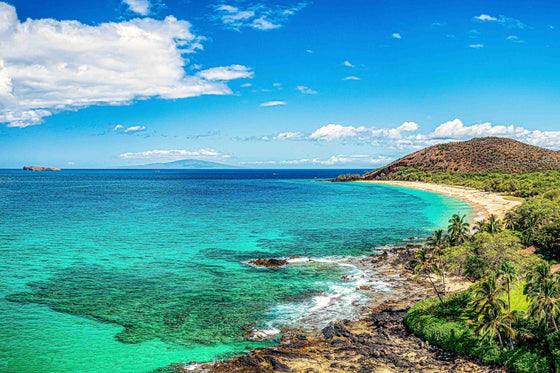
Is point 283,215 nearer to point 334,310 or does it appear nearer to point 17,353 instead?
point 334,310

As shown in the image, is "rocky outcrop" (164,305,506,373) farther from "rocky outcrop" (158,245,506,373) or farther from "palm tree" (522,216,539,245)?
"palm tree" (522,216,539,245)

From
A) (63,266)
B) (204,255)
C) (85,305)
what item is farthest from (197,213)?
(85,305)

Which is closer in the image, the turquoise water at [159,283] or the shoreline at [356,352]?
the shoreline at [356,352]

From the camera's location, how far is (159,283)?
46.8 m

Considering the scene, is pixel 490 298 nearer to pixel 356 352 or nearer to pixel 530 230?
pixel 356 352

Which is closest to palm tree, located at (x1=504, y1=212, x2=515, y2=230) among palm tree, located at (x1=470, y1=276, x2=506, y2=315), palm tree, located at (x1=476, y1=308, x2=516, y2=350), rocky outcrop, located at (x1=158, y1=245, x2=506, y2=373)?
rocky outcrop, located at (x1=158, y1=245, x2=506, y2=373)

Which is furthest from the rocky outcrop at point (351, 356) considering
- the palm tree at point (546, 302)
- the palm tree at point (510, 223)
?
the palm tree at point (510, 223)

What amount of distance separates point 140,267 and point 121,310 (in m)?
15.2

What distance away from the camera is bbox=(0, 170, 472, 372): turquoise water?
31562mm

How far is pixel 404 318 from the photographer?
35.7 meters

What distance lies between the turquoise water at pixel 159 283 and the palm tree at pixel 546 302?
16.2 m

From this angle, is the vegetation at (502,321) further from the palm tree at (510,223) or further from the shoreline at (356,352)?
the palm tree at (510,223)

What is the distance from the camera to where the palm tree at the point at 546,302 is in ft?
87.3

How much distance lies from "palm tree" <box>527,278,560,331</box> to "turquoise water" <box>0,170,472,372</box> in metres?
16.2
